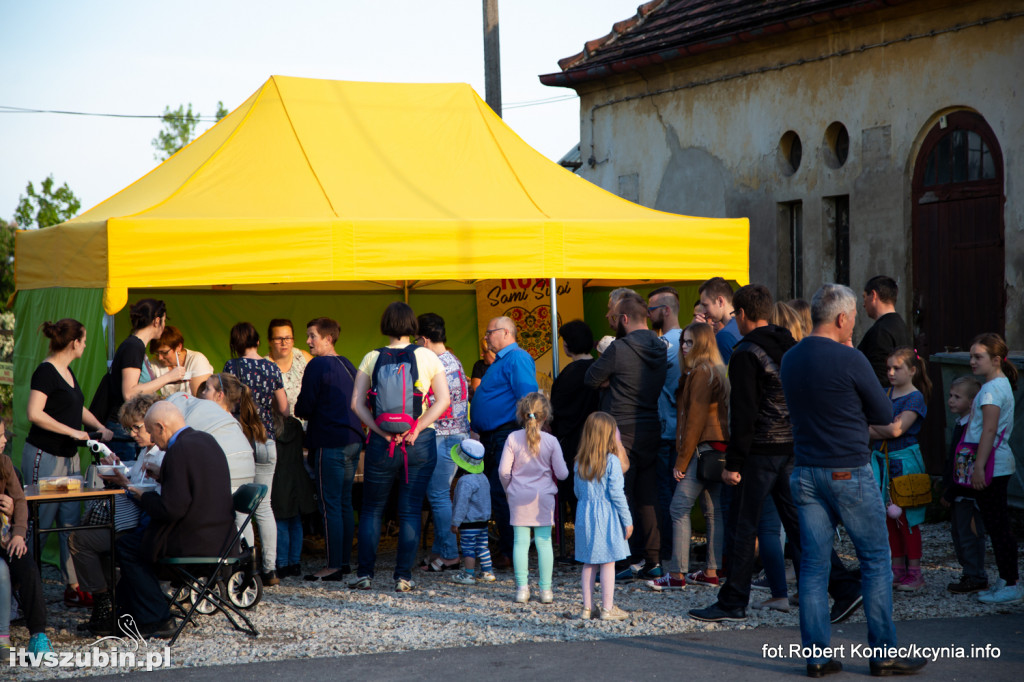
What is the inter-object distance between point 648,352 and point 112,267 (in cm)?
345

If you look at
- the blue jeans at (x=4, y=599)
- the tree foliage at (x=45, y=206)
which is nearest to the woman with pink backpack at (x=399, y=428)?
the blue jeans at (x=4, y=599)

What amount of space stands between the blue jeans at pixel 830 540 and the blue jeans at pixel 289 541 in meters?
3.74

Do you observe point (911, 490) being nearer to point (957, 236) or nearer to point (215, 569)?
point (215, 569)

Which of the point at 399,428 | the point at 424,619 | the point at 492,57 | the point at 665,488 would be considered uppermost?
the point at 492,57

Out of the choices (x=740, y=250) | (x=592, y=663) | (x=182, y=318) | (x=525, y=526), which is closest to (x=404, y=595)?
(x=525, y=526)

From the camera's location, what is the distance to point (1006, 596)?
617cm

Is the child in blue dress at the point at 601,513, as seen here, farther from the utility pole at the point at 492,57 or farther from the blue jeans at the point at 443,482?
the utility pole at the point at 492,57

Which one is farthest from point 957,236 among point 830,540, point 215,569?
point 215,569

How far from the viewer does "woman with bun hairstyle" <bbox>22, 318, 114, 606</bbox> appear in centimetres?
666

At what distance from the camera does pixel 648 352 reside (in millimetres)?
6883

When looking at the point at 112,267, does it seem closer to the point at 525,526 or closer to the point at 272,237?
the point at 272,237

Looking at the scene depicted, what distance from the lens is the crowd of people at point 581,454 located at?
16.0 feet

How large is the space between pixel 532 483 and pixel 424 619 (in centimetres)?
99

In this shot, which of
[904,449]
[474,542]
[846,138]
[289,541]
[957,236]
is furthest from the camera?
[846,138]
